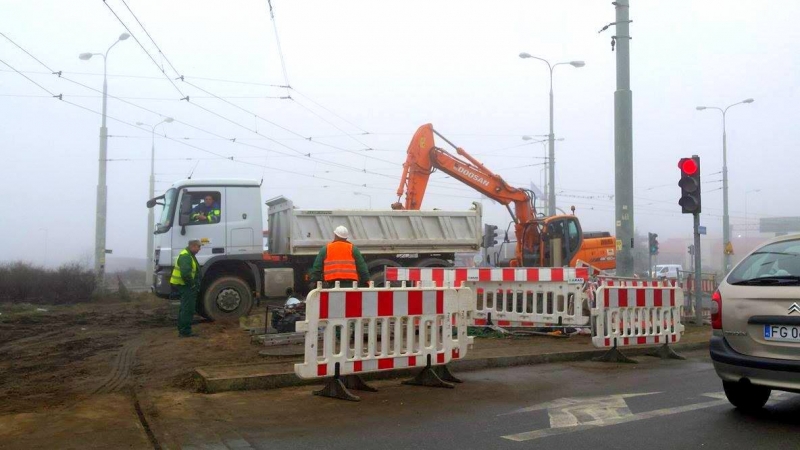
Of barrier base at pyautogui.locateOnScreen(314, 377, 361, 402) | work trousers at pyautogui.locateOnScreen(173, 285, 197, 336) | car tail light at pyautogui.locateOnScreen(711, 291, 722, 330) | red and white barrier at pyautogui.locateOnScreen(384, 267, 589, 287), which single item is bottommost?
barrier base at pyautogui.locateOnScreen(314, 377, 361, 402)

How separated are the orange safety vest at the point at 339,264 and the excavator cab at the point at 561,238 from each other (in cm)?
1139

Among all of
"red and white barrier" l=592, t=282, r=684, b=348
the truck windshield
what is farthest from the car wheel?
the truck windshield

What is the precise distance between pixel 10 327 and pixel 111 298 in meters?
8.61

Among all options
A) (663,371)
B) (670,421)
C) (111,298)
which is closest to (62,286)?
(111,298)

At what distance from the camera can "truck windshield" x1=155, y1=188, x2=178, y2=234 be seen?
1484 centimetres

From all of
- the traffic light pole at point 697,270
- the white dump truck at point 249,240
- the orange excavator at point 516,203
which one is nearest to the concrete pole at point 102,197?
the white dump truck at point 249,240

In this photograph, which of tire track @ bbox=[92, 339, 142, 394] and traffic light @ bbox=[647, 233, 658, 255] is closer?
tire track @ bbox=[92, 339, 142, 394]

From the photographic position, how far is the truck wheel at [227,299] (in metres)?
14.6

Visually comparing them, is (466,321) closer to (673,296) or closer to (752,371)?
(752,371)

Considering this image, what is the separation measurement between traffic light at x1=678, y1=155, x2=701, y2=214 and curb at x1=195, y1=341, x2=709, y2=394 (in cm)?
332

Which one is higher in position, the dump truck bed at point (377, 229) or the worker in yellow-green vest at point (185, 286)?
the dump truck bed at point (377, 229)

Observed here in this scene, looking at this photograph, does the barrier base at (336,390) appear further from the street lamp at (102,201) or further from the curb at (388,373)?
the street lamp at (102,201)

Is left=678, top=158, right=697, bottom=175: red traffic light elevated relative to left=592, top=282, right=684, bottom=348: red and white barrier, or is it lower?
elevated

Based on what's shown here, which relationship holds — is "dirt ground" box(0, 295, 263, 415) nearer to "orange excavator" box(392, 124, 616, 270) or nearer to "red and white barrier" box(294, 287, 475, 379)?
"red and white barrier" box(294, 287, 475, 379)
